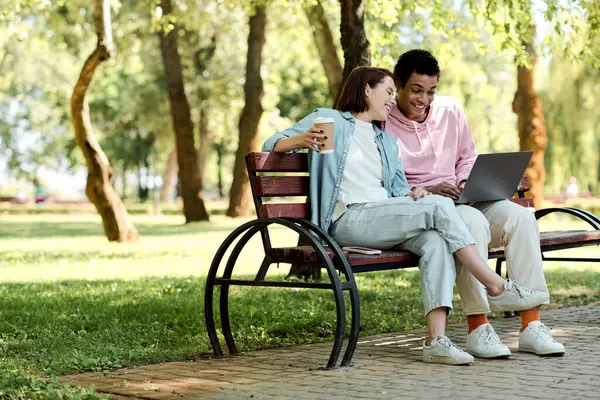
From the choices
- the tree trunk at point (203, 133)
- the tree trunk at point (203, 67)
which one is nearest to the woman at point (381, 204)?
the tree trunk at point (203, 67)

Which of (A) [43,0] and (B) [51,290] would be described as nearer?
(B) [51,290]

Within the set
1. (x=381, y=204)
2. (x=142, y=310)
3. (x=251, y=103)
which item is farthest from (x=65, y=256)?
(x=251, y=103)

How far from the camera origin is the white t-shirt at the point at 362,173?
5.58 metres

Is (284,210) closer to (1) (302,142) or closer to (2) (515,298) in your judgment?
(1) (302,142)

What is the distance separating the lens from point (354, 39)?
923 cm

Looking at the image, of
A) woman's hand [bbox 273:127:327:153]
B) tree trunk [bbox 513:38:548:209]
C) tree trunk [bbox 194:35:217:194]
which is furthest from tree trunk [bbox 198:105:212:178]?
woman's hand [bbox 273:127:327:153]

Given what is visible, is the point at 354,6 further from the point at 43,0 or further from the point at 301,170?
the point at 43,0

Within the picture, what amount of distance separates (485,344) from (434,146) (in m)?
1.51

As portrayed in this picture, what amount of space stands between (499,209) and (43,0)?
458 inches

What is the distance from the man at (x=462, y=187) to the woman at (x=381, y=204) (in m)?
0.13

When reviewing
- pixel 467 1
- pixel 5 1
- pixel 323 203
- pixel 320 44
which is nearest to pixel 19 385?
pixel 323 203

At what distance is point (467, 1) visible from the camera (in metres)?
11.1

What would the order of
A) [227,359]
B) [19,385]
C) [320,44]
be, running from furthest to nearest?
[320,44] → [227,359] → [19,385]

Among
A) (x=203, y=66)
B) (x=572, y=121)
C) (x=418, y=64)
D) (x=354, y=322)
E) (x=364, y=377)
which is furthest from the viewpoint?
(x=203, y=66)
